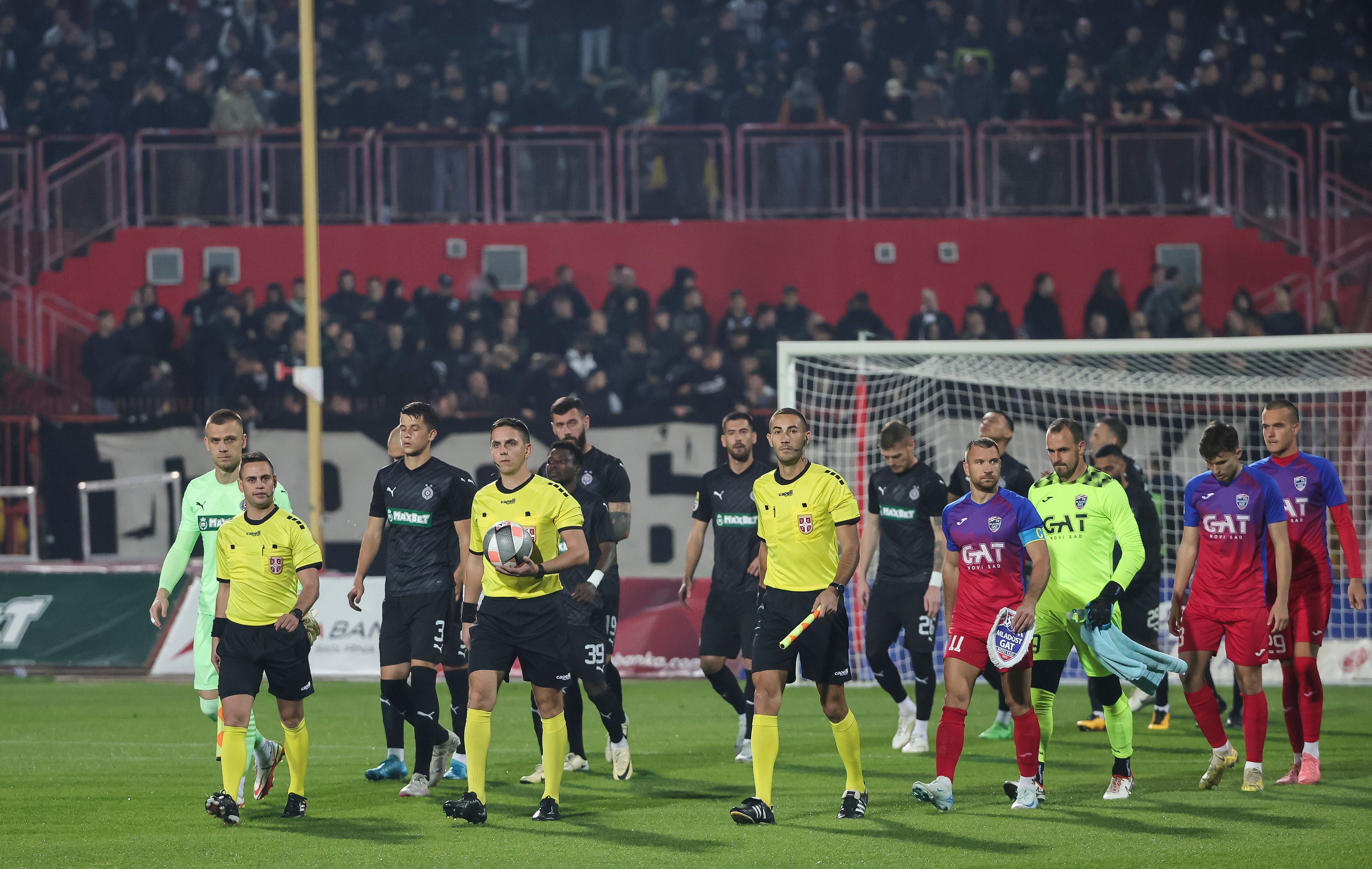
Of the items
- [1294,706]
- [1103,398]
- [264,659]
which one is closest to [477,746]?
[264,659]

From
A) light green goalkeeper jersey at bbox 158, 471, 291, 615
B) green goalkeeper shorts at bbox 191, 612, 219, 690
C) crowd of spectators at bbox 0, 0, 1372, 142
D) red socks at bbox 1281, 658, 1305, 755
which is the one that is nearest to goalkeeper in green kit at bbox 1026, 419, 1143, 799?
red socks at bbox 1281, 658, 1305, 755

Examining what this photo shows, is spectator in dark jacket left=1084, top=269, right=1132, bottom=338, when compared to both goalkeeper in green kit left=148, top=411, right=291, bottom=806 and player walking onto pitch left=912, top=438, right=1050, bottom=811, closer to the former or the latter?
player walking onto pitch left=912, top=438, right=1050, bottom=811

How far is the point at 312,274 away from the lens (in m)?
16.9

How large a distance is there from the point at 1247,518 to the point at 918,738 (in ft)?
9.59

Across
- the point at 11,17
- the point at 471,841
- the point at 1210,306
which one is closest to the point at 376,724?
the point at 471,841

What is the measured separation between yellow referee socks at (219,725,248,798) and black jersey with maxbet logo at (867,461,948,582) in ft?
14.8

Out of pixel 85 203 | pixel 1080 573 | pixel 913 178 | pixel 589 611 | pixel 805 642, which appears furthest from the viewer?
pixel 85 203

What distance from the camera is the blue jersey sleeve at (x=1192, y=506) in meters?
8.61

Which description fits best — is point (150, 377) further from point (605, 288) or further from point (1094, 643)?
point (1094, 643)

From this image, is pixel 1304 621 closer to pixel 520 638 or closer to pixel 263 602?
pixel 520 638

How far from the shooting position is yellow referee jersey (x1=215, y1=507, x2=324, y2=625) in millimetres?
7688

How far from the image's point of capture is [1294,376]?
15781 mm

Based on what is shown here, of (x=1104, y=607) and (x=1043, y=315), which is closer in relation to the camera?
(x=1104, y=607)

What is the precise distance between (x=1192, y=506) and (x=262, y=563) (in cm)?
516
